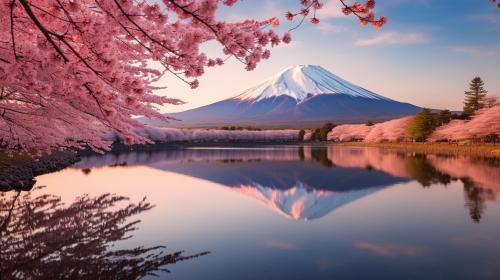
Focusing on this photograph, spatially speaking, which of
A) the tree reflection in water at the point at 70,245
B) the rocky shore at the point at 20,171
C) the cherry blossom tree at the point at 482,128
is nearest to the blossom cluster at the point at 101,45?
the tree reflection in water at the point at 70,245

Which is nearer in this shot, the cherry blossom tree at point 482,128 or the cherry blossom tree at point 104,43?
the cherry blossom tree at point 104,43

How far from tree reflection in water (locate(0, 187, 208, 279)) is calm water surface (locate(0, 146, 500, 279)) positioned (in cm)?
2

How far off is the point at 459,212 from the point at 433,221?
1.70 meters

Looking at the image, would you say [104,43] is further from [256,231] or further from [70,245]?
[256,231]

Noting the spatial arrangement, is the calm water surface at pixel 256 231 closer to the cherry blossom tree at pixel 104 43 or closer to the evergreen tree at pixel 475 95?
the cherry blossom tree at pixel 104 43

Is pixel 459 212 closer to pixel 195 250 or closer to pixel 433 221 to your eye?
pixel 433 221

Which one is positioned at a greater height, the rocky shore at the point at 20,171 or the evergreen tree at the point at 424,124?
the evergreen tree at the point at 424,124

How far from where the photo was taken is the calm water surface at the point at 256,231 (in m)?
7.00

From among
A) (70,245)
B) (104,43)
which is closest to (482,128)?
(70,245)

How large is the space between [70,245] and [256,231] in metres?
4.42

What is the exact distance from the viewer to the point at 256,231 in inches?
405

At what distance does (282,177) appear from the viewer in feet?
76.4

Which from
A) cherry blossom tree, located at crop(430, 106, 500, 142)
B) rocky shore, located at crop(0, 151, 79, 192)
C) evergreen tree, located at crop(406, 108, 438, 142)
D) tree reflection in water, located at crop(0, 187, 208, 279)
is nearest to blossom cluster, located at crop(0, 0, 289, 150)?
tree reflection in water, located at crop(0, 187, 208, 279)

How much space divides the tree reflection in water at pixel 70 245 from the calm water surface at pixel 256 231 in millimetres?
24
